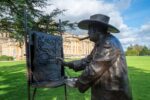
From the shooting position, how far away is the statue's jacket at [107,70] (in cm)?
395

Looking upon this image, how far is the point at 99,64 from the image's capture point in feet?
12.9

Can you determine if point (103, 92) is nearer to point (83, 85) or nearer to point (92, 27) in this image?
point (83, 85)

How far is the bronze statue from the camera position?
396 cm

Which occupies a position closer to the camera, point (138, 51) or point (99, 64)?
point (99, 64)

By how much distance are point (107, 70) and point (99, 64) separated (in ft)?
0.40

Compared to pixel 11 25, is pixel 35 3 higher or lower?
higher

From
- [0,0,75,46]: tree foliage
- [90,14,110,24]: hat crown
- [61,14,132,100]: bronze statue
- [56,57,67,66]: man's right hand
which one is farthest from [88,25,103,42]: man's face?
[0,0,75,46]: tree foliage

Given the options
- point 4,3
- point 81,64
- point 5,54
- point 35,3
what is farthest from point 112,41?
point 5,54

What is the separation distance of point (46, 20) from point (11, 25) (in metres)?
1.39

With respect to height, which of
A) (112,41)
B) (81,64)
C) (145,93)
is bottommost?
(145,93)

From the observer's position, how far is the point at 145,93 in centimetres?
1147

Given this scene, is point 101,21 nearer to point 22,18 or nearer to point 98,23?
point 98,23

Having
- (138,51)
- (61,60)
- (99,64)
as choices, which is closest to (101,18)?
(99,64)

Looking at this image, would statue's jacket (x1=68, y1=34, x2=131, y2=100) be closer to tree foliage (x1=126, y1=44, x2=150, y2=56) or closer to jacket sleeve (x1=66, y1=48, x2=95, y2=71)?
jacket sleeve (x1=66, y1=48, x2=95, y2=71)
